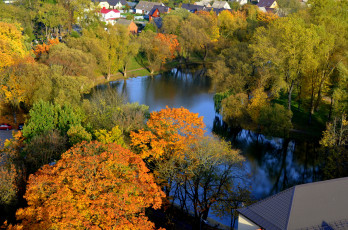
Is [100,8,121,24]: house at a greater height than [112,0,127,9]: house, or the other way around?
[112,0,127,9]: house

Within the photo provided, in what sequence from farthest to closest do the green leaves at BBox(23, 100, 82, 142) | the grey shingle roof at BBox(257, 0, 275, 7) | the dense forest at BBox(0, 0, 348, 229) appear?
the grey shingle roof at BBox(257, 0, 275, 7) < the green leaves at BBox(23, 100, 82, 142) < the dense forest at BBox(0, 0, 348, 229)

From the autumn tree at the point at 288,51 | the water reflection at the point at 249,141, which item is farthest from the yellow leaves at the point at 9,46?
the autumn tree at the point at 288,51

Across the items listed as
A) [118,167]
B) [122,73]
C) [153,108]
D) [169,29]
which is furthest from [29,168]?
[169,29]

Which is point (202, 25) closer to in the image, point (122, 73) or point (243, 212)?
point (122, 73)

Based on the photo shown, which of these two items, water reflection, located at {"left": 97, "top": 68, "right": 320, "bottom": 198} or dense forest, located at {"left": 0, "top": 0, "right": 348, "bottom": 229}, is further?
water reflection, located at {"left": 97, "top": 68, "right": 320, "bottom": 198}

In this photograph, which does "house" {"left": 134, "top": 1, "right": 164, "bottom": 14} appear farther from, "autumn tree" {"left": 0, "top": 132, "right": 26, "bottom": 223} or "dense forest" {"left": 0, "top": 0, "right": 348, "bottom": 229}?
"autumn tree" {"left": 0, "top": 132, "right": 26, "bottom": 223}

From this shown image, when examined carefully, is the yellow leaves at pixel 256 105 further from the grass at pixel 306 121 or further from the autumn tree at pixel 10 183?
the autumn tree at pixel 10 183

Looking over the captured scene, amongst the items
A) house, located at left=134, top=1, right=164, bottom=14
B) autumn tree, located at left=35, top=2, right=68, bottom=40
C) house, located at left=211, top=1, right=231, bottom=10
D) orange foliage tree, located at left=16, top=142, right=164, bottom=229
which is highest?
house, located at left=211, top=1, right=231, bottom=10

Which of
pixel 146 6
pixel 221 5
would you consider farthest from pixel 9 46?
pixel 221 5

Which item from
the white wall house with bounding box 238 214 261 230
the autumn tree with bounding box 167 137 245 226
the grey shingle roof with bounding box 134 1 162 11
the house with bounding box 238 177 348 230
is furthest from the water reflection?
the grey shingle roof with bounding box 134 1 162 11
